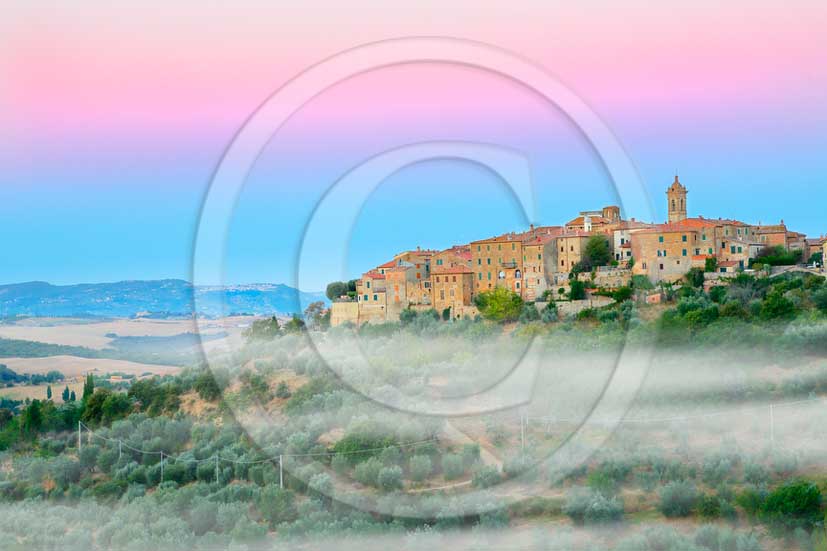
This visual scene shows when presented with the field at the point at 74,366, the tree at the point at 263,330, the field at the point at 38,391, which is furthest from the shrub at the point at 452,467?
the field at the point at 38,391

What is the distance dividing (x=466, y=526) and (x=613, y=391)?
5.08 meters

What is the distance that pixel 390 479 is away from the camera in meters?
14.1

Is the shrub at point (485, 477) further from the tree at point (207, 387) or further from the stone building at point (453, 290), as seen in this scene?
the stone building at point (453, 290)

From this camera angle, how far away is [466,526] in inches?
495

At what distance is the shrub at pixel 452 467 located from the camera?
14203 millimetres

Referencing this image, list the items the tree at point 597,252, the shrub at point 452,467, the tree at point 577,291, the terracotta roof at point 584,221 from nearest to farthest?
the shrub at point 452,467 → the tree at point 577,291 → the tree at point 597,252 → the terracotta roof at point 584,221

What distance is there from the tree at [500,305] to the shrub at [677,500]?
9.27 metres

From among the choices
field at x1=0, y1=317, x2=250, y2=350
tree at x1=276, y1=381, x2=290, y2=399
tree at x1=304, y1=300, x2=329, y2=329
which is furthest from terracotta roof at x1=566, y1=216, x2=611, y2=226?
field at x1=0, y1=317, x2=250, y2=350

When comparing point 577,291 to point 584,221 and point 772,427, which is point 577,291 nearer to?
point 584,221

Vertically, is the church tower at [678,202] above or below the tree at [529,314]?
above

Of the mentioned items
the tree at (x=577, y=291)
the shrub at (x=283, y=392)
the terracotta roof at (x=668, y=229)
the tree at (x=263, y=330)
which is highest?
the terracotta roof at (x=668, y=229)

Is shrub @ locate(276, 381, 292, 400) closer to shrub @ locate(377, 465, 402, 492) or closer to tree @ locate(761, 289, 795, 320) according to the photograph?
shrub @ locate(377, 465, 402, 492)

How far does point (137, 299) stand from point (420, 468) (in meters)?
24.0

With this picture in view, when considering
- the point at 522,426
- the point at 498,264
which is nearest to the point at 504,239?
the point at 498,264
